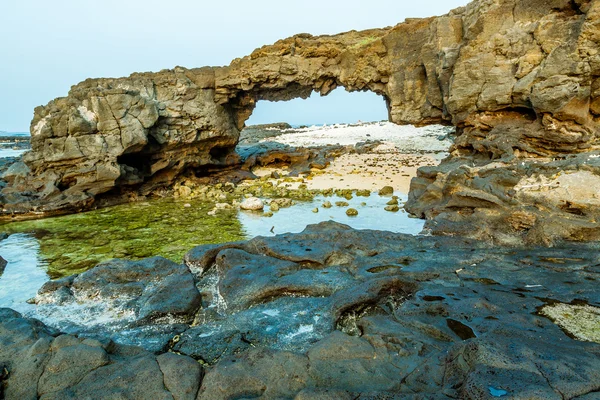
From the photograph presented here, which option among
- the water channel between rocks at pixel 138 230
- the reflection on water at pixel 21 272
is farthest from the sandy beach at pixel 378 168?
the reflection on water at pixel 21 272

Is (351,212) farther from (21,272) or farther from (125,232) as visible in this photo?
(21,272)

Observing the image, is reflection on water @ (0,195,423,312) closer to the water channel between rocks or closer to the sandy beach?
the water channel between rocks

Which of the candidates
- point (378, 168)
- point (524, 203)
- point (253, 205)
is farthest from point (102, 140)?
point (524, 203)

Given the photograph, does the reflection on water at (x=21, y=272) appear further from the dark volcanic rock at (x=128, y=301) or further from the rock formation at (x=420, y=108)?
the rock formation at (x=420, y=108)

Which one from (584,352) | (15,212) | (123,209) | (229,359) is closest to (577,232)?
(584,352)

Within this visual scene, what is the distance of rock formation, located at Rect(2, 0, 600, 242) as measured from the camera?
35.6 feet

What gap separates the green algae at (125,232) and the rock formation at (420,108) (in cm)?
213

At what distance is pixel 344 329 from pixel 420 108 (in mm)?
15214

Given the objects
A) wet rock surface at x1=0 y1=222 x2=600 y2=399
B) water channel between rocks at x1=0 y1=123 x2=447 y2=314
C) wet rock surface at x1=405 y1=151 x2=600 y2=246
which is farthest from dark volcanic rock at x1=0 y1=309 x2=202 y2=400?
wet rock surface at x1=405 y1=151 x2=600 y2=246

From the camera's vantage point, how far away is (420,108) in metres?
17.9

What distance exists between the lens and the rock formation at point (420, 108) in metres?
10.8

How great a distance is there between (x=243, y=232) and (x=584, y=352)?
9824 mm

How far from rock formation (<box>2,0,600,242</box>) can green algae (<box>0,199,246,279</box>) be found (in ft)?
6.99

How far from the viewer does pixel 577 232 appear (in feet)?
25.1
